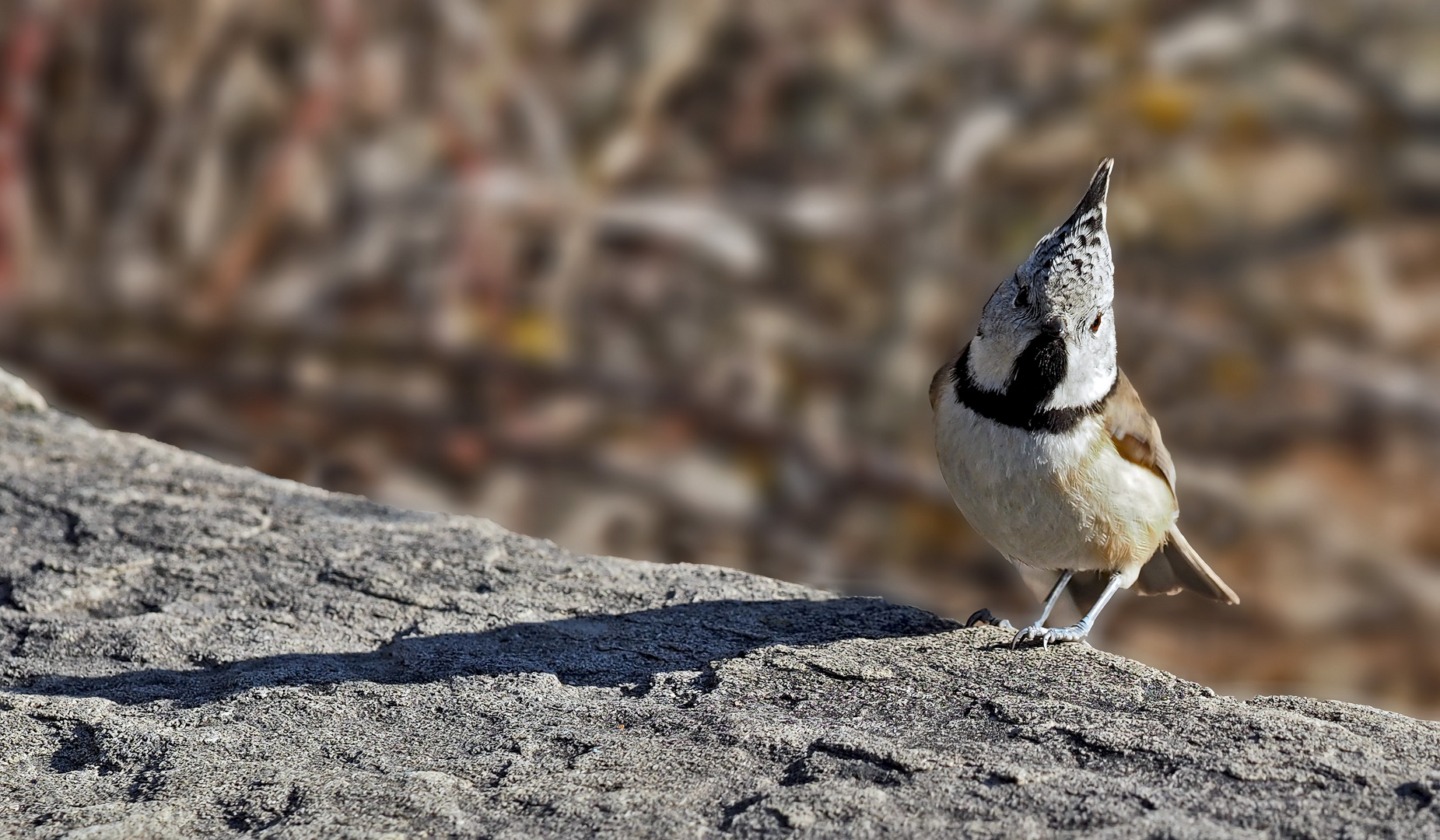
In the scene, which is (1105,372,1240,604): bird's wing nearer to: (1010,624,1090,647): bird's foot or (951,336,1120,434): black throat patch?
(951,336,1120,434): black throat patch

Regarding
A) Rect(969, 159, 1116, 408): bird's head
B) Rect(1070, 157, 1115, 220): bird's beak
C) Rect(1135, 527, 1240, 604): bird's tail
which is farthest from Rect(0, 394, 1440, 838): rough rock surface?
Rect(1070, 157, 1115, 220): bird's beak

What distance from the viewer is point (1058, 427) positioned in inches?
127

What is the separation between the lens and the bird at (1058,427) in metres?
3.19

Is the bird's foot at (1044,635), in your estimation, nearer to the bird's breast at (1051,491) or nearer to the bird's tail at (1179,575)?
the bird's breast at (1051,491)

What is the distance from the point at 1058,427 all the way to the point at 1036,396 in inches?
2.9

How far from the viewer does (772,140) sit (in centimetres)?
719

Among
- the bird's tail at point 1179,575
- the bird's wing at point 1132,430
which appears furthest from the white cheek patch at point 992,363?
the bird's tail at point 1179,575

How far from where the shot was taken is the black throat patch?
324cm

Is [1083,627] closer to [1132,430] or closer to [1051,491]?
[1051,491]

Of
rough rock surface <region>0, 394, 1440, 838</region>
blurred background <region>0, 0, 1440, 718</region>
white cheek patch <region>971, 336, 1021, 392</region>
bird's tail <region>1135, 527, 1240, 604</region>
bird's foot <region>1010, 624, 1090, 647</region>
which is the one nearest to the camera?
rough rock surface <region>0, 394, 1440, 838</region>

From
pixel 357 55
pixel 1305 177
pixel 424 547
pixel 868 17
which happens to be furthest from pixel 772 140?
pixel 424 547

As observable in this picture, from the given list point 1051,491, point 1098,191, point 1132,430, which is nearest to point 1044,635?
point 1051,491

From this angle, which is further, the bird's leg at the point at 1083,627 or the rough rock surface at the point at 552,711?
the bird's leg at the point at 1083,627

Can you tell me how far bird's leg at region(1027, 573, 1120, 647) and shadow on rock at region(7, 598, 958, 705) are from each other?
0.21 meters
